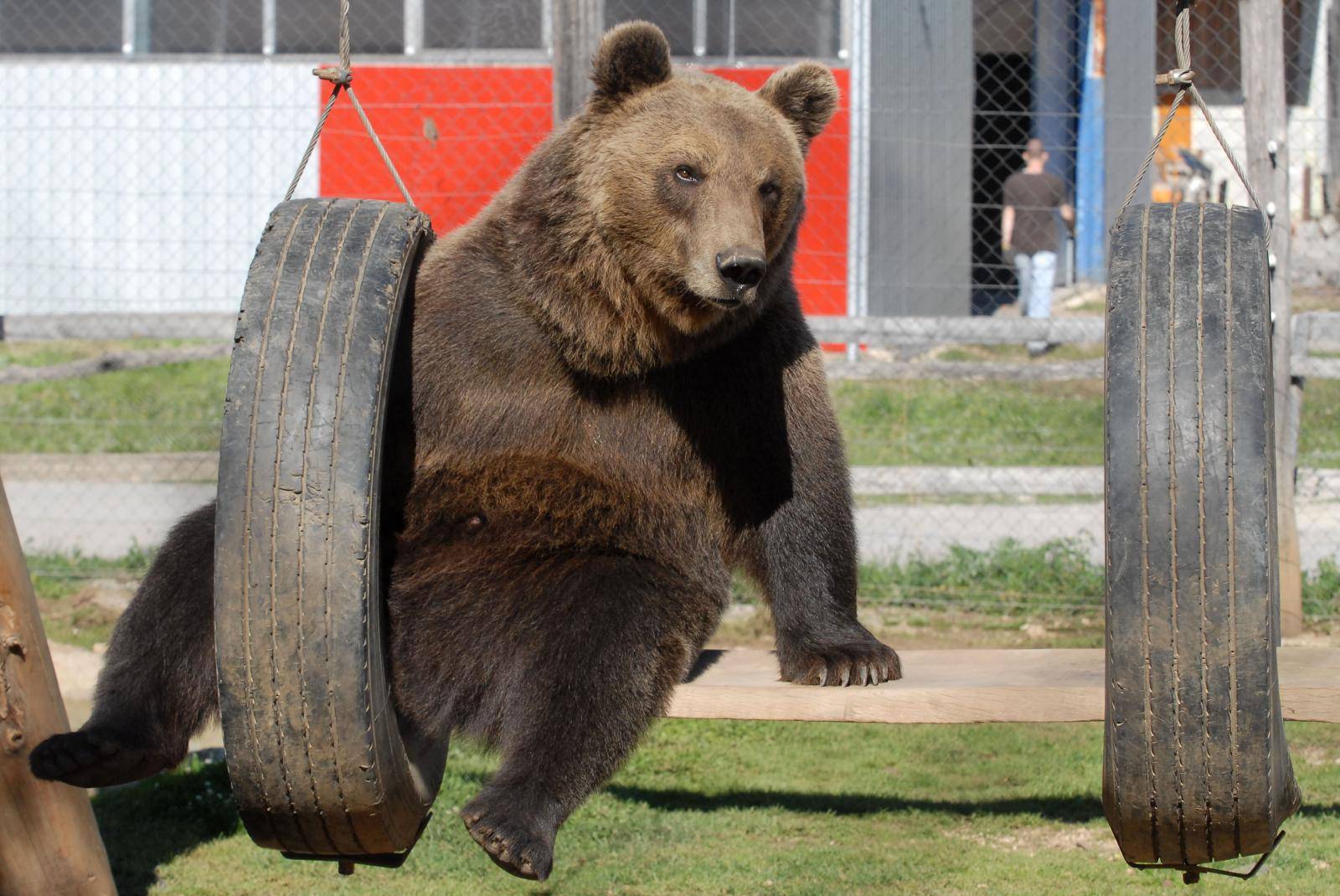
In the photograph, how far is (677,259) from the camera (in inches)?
140

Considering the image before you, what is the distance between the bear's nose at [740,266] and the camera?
330cm

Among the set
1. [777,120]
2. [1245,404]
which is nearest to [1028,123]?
[777,120]

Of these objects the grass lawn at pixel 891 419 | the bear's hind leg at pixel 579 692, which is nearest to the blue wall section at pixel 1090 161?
the grass lawn at pixel 891 419

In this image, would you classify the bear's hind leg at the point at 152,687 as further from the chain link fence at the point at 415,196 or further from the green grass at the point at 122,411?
the green grass at the point at 122,411

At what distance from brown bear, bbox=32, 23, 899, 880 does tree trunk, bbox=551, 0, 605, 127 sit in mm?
2593

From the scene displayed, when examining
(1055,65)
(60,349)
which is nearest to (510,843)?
(60,349)

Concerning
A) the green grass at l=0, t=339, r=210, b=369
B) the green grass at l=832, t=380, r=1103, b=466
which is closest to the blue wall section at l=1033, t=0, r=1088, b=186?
the green grass at l=832, t=380, r=1103, b=466

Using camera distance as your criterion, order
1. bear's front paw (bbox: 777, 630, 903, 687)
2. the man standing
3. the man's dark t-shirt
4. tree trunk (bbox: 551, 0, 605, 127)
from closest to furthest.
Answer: bear's front paw (bbox: 777, 630, 903, 687) → tree trunk (bbox: 551, 0, 605, 127) → the man standing → the man's dark t-shirt

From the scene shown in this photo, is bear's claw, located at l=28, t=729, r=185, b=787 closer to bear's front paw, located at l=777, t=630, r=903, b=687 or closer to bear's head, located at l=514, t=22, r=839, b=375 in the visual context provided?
bear's head, located at l=514, t=22, r=839, b=375

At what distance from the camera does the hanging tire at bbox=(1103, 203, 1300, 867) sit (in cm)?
253

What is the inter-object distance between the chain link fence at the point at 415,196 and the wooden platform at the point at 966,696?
4.69 meters

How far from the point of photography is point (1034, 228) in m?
12.0

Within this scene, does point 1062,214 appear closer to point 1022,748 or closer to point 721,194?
point 1022,748

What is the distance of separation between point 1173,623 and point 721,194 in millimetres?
1545
